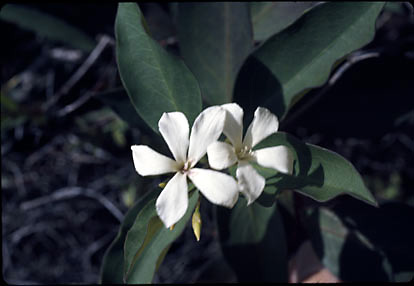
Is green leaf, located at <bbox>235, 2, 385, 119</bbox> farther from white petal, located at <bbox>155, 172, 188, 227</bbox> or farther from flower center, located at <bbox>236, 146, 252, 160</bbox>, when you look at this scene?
white petal, located at <bbox>155, 172, 188, 227</bbox>

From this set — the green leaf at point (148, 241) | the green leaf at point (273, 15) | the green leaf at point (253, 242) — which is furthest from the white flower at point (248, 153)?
the green leaf at point (273, 15)

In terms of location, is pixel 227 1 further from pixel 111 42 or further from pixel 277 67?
pixel 111 42

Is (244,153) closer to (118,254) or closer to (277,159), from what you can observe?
(277,159)

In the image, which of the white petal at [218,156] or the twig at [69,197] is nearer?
the white petal at [218,156]

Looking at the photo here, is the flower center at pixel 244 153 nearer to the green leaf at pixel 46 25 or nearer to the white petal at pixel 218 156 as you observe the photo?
the white petal at pixel 218 156

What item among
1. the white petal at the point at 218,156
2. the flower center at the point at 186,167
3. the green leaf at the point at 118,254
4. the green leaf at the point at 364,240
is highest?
the white petal at the point at 218,156

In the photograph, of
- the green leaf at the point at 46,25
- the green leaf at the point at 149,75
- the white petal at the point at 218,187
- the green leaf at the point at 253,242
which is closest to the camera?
the white petal at the point at 218,187

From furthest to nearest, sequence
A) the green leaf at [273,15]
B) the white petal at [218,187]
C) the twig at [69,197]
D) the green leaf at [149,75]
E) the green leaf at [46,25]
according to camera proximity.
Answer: the twig at [69,197]
the green leaf at [46,25]
the green leaf at [273,15]
the green leaf at [149,75]
the white petal at [218,187]
